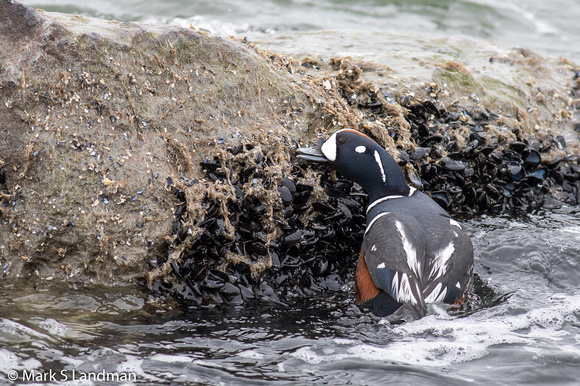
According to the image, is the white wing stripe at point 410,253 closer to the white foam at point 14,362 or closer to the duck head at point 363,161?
the duck head at point 363,161

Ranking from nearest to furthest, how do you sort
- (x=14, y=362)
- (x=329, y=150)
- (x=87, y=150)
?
(x=14, y=362) < (x=87, y=150) < (x=329, y=150)

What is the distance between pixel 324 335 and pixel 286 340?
33 cm

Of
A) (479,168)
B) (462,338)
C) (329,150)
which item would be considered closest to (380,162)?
(329,150)

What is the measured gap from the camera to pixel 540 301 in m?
5.68

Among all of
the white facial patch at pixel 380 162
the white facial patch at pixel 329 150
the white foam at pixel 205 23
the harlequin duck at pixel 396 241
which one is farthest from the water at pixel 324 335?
the white foam at pixel 205 23

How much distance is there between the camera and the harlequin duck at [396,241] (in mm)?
5336

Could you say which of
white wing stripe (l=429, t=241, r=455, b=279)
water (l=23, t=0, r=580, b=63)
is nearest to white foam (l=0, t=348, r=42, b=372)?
white wing stripe (l=429, t=241, r=455, b=279)

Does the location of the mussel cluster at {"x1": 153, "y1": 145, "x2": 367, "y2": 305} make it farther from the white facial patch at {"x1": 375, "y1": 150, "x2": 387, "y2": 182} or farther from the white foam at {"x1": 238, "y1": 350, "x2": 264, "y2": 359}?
the white foam at {"x1": 238, "y1": 350, "x2": 264, "y2": 359}

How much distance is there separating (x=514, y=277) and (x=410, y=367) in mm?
2208

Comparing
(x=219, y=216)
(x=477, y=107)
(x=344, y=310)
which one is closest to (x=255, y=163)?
(x=219, y=216)

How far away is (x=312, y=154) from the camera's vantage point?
591cm

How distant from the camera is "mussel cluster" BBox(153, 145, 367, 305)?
540cm

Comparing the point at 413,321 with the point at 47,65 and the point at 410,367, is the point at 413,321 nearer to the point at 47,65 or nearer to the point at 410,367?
the point at 410,367

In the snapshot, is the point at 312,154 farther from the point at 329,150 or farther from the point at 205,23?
the point at 205,23
